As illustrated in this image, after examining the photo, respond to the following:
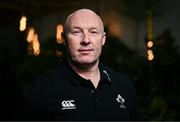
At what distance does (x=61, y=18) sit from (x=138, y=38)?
1.58m

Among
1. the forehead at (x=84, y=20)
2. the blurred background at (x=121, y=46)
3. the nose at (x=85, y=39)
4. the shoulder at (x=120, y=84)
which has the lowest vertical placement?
the blurred background at (x=121, y=46)

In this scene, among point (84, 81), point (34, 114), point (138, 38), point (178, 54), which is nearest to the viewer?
point (34, 114)

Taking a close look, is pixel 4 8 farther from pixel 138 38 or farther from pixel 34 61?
pixel 138 38

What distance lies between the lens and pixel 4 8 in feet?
26.1

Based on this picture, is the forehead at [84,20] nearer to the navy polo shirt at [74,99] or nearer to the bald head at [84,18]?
the bald head at [84,18]

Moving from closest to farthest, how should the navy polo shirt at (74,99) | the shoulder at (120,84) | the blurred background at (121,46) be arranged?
1. the navy polo shirt at (74,99)
2. the shoulder at (120,84)
3. the blurred background at (121,46)

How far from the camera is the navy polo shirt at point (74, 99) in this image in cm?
196

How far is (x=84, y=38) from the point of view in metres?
2.02

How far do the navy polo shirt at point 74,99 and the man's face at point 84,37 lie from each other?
0.12m

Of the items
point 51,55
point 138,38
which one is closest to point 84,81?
point 51,55

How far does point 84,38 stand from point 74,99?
31 centimetres

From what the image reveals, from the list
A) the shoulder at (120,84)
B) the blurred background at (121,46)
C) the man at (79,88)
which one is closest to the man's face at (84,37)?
the man at (79,88)

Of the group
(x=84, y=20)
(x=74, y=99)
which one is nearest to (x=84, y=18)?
(x=84, y=20)

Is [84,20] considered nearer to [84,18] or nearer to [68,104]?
[84,18]
